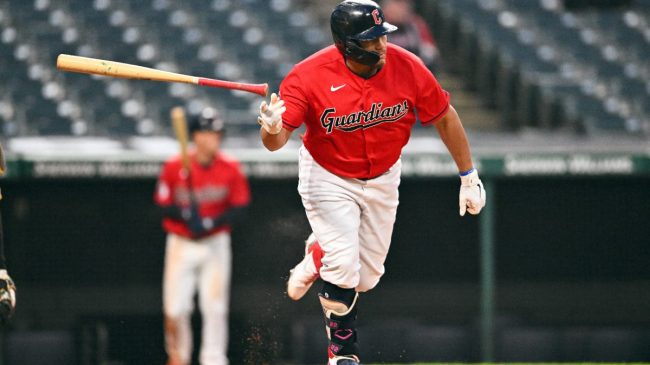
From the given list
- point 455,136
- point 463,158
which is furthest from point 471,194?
point 455,136

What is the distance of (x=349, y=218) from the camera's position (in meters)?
5.16

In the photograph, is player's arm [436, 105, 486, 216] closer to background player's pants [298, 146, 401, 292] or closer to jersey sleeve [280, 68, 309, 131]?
background player's pants [298, 146, 401, 292]

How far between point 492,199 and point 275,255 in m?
1.74

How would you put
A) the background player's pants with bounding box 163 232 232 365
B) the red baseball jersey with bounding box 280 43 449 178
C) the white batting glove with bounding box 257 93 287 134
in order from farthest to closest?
the background player's pants with bounding box 163 232 232 365 → the red baseball jersey with bounding box 280 43 449 178 → the white batting glove with bounding box 257 93 287 134

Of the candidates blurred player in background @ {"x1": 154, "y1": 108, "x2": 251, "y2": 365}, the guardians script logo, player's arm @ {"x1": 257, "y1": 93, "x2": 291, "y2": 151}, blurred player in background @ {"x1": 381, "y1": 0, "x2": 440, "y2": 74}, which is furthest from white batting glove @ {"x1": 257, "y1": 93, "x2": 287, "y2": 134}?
blurred player in background @ {"x1": 381, "y1": 0, "x2": 440, "y2": 74}

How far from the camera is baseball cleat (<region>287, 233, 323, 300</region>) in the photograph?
5597mm

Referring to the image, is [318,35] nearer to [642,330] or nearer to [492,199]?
[492,199]

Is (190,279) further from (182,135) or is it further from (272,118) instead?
(272,118)

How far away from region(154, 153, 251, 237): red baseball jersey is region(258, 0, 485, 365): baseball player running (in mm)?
2931

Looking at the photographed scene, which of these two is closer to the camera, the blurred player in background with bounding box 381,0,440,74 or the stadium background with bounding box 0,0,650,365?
the stadium background with bounding box 0,0,650,365

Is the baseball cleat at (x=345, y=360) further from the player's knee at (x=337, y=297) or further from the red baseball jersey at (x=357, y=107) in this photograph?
the red baseball jersey at (x=357, y=107)

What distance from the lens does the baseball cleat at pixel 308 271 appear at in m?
5.60

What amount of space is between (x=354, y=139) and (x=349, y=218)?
35 centimetres

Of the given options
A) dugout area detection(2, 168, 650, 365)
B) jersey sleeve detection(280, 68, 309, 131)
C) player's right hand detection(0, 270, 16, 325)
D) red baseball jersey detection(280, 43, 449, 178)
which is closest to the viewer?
jersey sleeve detection(280, 68, 309, 131)
